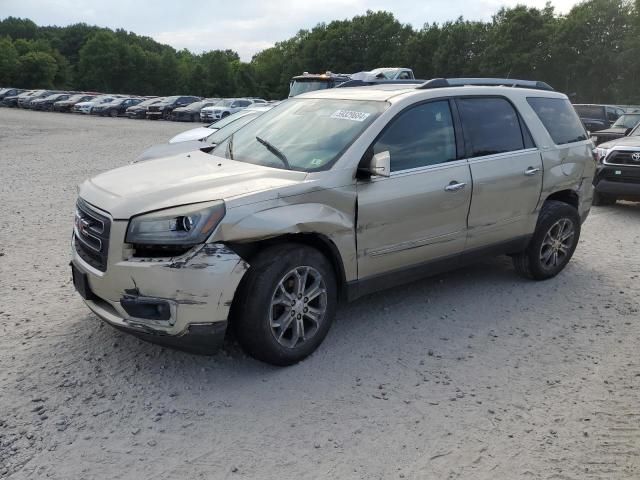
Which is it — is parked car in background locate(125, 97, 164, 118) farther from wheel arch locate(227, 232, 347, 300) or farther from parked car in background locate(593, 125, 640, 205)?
wheel arch locate(227, 232, 347, 300)

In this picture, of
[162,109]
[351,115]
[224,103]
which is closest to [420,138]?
[351,115]

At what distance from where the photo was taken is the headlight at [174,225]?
3.39m

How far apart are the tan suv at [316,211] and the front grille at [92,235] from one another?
16 millimetres

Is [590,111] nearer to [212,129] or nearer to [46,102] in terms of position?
[212,129]

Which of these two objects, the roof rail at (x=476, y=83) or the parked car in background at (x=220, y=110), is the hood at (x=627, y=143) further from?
the parked car in background at (x=220, y=110)

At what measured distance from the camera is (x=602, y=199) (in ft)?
32.1

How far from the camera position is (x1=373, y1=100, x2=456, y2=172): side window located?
4288mm

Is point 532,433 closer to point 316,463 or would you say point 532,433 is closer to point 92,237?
point 316,463

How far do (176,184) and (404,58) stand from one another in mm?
77730

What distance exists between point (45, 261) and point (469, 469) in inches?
186

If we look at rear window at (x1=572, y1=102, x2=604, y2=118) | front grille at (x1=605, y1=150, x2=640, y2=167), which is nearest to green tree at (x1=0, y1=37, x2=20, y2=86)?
rear window at (x1=572, y1=102, x2=604, y2=118)

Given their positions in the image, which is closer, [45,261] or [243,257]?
[243,257]

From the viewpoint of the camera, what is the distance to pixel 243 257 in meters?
3.57

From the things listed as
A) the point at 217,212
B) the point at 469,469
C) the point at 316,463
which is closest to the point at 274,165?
the point at 217,212
